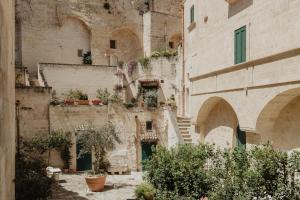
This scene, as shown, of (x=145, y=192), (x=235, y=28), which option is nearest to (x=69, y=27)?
(x=235, y=28)

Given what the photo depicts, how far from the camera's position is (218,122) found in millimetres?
16109

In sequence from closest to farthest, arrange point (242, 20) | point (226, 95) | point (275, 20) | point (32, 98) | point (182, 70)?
point (275, 20) → point (242, 20) → point (226, 95) → point (32, 98) → point (182, 70)

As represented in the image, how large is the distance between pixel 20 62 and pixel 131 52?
11322 mm

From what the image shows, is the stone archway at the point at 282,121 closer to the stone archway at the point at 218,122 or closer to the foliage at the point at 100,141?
the stone archway at the point at 218,122

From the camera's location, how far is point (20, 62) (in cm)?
2781

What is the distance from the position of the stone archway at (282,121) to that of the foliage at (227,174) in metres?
1.20

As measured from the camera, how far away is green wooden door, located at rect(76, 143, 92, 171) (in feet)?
66.7

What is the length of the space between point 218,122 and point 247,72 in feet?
14.8

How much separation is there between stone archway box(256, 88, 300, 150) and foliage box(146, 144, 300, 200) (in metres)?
1.20

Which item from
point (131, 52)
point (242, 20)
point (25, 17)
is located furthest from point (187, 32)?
point (25, 17)

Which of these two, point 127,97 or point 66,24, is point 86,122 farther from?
point 66,24

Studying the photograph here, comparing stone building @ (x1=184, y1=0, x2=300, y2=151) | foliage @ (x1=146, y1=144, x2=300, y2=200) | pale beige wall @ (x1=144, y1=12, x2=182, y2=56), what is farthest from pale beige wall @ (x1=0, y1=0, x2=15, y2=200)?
pale beige wall @ (x1=144, y1=12, x2=182, y2=56)

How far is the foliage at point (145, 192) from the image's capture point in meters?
12.9

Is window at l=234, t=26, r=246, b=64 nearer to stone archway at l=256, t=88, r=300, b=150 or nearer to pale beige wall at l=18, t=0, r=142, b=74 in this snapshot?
stone archway at l=256, t=88, r=300, b=150
